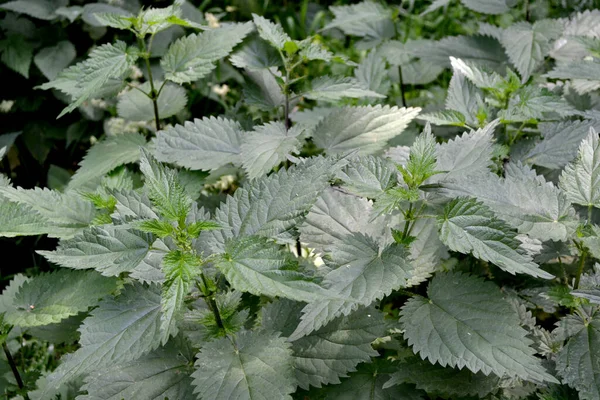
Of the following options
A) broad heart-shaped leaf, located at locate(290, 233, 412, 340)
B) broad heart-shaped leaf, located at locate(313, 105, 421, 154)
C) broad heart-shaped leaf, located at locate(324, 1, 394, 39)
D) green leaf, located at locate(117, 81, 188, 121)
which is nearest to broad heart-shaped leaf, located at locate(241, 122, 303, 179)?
broad heart-shaped leaf, located at locate(313, 105, 421, 154)

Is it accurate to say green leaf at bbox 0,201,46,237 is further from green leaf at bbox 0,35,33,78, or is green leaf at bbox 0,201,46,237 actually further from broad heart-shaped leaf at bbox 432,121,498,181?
green leaf at bbox 0,35,33,78

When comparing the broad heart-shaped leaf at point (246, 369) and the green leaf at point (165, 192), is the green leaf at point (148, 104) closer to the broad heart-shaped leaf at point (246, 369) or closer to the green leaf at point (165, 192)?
the green leaf at point (165, 192)

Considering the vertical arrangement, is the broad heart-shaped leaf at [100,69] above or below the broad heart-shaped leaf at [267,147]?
above

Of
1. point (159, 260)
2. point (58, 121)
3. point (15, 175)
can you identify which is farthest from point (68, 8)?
point (159, 260)

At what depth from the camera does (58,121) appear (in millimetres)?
3266

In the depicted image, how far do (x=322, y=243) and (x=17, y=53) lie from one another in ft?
7.33

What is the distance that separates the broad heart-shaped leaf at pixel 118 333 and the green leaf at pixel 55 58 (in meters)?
1.93

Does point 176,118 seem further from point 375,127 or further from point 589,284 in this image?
point 589,284

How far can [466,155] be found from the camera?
5.50ft

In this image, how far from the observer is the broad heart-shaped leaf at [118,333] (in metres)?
1.30

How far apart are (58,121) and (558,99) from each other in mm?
2571

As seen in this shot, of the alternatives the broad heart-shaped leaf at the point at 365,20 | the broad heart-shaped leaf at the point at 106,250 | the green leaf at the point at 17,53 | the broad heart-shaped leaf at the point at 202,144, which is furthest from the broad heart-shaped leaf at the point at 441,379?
the green leaf at the point at 17,53

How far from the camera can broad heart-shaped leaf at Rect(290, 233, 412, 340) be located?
53.5 inches

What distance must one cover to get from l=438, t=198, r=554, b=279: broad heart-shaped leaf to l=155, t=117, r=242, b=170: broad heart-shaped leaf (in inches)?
32.1
